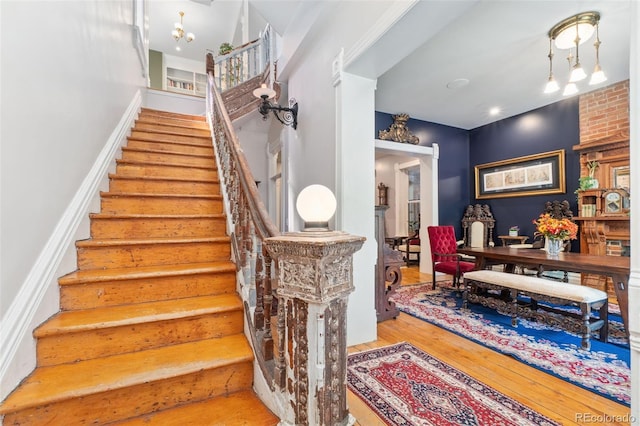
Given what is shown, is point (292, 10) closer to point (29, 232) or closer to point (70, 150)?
point (70, 150)

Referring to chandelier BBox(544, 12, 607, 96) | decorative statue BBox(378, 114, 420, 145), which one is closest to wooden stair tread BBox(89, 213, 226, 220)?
decorative statue BBox(378, 114, 420, 145)

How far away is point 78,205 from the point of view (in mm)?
1814

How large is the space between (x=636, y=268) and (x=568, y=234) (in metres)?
2.90

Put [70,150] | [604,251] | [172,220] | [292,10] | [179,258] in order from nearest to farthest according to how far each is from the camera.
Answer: [70,150], [179,258], [172,220], [292,10], [604,251]

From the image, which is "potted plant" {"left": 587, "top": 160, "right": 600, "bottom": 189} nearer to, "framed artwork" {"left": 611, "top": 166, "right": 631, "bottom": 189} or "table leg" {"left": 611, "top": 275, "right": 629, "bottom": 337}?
"framed artwork" {"left": 611, "top": 166, "right": 631, "bottom": 189}

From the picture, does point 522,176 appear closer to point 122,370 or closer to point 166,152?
point 166,152

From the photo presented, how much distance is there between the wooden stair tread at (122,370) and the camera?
1.11m

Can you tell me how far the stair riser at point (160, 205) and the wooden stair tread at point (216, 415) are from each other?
152 cm

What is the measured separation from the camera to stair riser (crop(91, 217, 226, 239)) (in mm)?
1994

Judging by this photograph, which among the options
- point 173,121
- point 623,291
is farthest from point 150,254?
point 623,291

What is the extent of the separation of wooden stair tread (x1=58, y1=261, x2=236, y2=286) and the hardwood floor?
1.19 m

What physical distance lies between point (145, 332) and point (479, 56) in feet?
13.3

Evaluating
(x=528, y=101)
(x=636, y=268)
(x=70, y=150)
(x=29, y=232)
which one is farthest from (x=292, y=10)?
(x=528, y=101)

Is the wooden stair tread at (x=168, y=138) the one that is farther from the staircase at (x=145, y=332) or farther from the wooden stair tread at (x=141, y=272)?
the wooden stair tread at (x=141, y=272)
